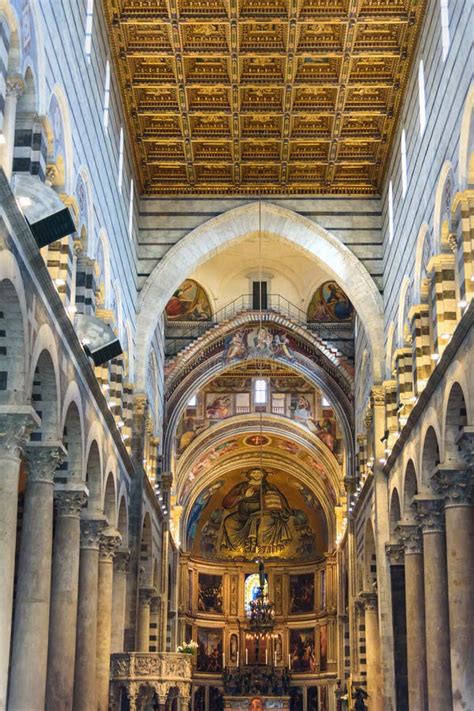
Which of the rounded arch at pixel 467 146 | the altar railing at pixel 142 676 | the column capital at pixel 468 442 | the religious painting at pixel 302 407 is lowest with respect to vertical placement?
the altar railing at pixel 142 676

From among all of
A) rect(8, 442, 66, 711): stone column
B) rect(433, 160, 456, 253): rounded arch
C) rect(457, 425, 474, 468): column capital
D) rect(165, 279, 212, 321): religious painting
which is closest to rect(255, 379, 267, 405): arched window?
rect(165, 279, 212, 321): religious painting

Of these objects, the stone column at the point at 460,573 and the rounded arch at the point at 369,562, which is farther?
the rounded arch at the point at 369,562

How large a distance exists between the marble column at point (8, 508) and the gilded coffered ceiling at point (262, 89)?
12.8m

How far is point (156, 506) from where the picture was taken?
36.2m

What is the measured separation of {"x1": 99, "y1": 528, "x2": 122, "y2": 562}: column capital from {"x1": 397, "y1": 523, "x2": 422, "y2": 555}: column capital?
22.0 ft

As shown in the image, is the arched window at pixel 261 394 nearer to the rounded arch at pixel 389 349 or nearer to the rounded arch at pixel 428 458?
the rounded arch at pixel 389 349

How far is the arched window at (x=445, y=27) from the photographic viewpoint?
21.3 meters

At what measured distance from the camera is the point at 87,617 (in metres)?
23.1

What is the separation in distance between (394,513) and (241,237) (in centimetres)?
946

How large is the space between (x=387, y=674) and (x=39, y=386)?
1374 cm

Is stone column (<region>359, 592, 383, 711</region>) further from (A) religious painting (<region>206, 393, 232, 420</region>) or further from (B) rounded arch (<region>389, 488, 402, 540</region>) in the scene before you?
(A) religious painting (<region>206, 393, 232, 420</region>)

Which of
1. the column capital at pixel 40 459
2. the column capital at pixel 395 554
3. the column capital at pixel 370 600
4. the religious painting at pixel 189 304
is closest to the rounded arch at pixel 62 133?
the column capital at pixel 40 459

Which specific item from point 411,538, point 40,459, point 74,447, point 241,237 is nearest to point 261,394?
point 241,237

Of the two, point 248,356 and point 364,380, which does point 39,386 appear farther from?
point 248,356
